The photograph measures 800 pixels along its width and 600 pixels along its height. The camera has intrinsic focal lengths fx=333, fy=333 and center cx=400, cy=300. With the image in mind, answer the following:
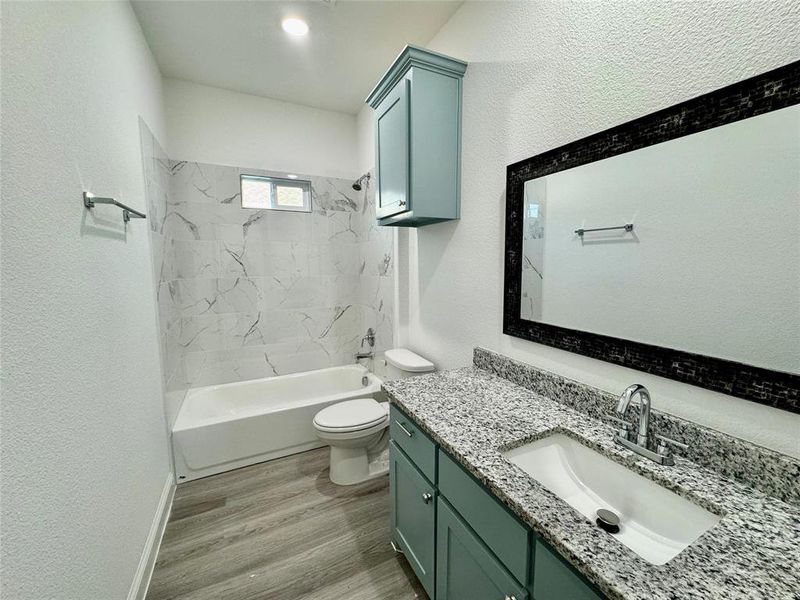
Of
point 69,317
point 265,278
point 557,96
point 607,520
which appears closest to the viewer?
point 607,520

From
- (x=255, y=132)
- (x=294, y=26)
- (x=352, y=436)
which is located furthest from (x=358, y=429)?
(x=255, y=132)

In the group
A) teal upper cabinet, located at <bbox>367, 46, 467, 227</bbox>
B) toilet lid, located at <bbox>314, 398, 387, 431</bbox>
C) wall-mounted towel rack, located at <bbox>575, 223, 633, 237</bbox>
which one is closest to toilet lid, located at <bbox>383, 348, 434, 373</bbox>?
toilet lid, located at <bbox>314, 398, 387, 431</bbox>

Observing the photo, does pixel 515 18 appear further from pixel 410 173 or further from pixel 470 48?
pixel 410 173

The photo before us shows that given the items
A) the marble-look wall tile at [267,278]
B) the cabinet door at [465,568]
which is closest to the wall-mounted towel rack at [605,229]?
the cabinet door at [465,568]

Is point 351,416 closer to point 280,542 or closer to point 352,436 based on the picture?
point 352,436

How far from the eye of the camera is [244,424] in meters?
2.37

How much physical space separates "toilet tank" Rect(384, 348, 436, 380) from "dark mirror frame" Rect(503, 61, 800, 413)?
737 mm

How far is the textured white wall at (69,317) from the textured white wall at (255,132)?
98 centimetres

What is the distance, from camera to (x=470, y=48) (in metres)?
1.72

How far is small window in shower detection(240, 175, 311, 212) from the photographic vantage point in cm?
293

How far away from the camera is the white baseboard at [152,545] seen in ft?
4.63

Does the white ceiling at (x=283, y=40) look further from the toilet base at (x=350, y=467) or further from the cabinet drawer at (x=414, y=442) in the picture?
the toilet base at (x=350, y=467)

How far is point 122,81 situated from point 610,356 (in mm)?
2482

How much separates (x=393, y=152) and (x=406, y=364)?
4.14ft
